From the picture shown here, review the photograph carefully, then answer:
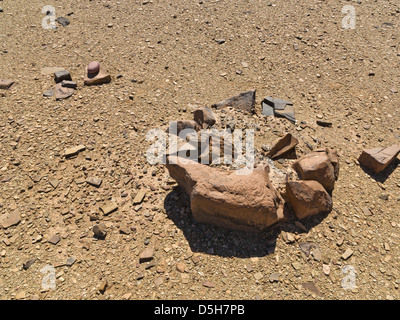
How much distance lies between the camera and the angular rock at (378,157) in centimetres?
384

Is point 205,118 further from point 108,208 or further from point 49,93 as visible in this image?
point 49,93

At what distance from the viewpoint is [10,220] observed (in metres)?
3.38

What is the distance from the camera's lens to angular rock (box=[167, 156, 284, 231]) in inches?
114

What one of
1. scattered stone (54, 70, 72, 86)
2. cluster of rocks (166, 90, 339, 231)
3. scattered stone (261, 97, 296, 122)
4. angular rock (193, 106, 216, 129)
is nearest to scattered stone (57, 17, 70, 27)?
scattered stone (54, 70, 72, 86)

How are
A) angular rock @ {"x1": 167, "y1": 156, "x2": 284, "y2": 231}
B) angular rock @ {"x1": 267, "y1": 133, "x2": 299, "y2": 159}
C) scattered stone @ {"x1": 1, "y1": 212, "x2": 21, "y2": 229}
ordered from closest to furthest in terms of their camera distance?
angular rock @ {"x1": 167, "y1": 156, "x2": 284, "y2": 231}
scattered stone @ {"x1": 1, "y1": 212, "x2": 21, "y2": 229}
angular rock @ {"x1": 267, "y1": 133, "x2": 299, "y2": 159}

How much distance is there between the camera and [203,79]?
206 inches

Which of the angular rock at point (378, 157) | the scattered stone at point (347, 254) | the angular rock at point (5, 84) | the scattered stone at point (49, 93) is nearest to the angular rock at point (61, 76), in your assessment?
the scattered stone at point (49, 93)

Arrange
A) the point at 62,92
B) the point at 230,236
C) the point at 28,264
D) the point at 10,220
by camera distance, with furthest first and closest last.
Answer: the point at 62,92
the point at 10,220
the point at 230,236
the point at 28,264

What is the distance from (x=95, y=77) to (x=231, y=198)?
134 inches

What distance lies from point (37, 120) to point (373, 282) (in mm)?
4615

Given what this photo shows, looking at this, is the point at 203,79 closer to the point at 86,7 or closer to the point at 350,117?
the point at 350,117

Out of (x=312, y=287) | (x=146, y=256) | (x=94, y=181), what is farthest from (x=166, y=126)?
(x=312, y=287)

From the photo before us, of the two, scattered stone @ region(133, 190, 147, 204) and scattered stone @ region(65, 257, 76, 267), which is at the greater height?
scattered stone @ region(133, 190, 147, 204)

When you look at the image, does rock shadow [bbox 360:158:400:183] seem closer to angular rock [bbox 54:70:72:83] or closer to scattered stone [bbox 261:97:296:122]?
scattered stone [bbox 261:97:296:122]
